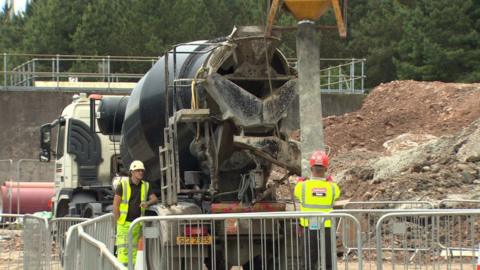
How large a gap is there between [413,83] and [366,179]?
1288 centimetres

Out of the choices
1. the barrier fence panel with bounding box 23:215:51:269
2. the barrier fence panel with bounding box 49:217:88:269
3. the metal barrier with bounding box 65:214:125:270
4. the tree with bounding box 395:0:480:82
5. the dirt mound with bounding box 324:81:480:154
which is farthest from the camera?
the tree with bounding box 395:0:480:82

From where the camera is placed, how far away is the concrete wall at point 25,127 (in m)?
31.8

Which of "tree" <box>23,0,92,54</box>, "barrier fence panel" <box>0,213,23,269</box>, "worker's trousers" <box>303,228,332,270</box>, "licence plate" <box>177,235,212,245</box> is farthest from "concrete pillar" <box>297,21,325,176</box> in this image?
A: "tree" <box>23,0,92,54</box>

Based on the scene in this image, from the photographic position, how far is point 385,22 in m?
59.3

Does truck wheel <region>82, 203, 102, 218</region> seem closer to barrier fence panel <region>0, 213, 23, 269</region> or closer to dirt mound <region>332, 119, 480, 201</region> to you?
barrier fence panel <region>0, 213, 23, 269</region>

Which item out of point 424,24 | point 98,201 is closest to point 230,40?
point 98,201

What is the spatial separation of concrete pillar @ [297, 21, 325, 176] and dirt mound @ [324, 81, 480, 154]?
55.0 feet

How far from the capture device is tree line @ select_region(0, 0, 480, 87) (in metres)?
48.9

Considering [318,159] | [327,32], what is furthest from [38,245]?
[327,32]

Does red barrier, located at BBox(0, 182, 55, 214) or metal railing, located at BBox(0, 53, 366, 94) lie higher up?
metal railing, located at BBox(0, 53, 366, 94)

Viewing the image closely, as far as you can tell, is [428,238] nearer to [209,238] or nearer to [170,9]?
[209,238]

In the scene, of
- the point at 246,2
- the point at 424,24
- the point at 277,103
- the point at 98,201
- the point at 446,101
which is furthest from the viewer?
the point at 246,2

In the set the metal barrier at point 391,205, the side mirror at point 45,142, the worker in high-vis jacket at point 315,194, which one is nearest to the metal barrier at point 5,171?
the side mirror at point 45,142

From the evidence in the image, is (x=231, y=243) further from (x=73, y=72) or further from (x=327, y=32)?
(x=327, y=32)
